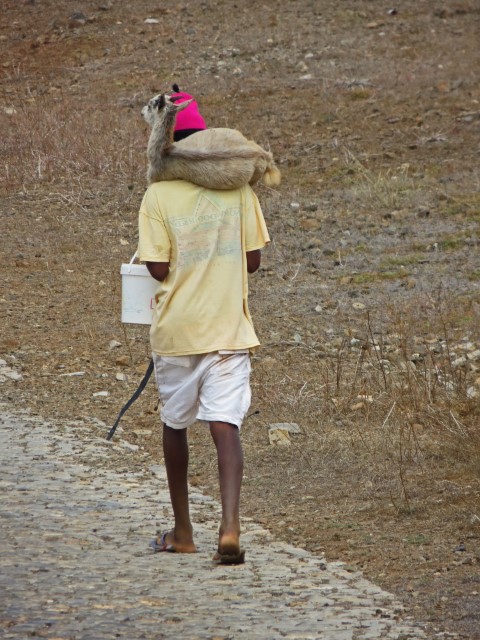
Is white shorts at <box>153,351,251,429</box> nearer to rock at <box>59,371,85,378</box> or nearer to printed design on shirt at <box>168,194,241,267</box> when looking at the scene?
printed design on shirt at <box>168,194,241,267</box>

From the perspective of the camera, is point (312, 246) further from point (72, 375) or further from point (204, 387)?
point (204, 387)

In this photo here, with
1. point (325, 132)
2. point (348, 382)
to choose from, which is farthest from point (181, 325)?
point (325, 132)

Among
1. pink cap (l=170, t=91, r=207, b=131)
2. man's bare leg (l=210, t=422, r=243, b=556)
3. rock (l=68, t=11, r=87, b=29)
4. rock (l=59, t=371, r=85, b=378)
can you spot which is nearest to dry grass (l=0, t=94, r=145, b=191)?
rock (l=59, t=371, r=85, b=378)

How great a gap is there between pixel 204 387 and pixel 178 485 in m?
0.42

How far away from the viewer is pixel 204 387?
492 cm

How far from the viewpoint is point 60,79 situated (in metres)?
18.8

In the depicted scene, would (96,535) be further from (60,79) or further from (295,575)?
(60,79)

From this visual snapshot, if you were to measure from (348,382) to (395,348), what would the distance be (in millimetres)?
832

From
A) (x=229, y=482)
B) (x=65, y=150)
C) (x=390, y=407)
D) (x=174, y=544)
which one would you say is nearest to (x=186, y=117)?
(x=229, y=482)

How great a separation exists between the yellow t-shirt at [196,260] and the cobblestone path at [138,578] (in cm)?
83

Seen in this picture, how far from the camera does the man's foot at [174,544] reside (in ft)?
16.6

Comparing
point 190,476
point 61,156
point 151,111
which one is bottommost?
point 190,476

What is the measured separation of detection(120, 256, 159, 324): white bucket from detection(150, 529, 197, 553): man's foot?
32.4 inches

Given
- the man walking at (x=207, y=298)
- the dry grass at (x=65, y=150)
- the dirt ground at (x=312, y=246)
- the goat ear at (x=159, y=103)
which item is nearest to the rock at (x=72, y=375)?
the dirt ground at (x=312, y=246)
